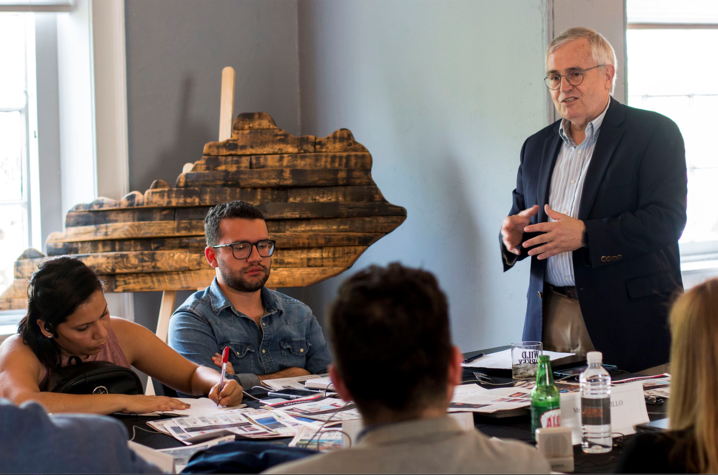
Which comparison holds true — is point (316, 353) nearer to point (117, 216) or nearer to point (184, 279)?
point (184, 279)

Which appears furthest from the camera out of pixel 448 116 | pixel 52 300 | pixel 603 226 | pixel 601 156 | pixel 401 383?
pixel 448 116

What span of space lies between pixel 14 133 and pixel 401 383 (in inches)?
136

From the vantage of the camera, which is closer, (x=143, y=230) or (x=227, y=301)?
(x=227, y=301)

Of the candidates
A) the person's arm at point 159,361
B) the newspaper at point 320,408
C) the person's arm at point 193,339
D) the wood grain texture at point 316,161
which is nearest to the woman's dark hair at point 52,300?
the person's arm at point 159,361

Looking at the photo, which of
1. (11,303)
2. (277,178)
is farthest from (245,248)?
(11,303)

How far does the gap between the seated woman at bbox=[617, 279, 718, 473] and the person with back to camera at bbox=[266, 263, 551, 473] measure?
22cm

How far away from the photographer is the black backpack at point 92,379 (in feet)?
5.72

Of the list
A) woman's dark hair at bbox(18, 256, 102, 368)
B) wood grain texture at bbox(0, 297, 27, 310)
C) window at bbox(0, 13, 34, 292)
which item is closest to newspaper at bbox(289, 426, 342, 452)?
woman's dark hair at bbox(18, 256, 102, 368)

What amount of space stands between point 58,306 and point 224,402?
21.5 inches

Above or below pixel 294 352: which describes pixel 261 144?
above

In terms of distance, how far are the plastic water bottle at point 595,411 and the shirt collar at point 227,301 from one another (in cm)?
138

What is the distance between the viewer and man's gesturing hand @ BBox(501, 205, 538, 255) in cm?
229

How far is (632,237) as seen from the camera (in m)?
2.12

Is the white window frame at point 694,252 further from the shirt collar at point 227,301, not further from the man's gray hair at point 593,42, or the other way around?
the shirt collar at point 227,301
